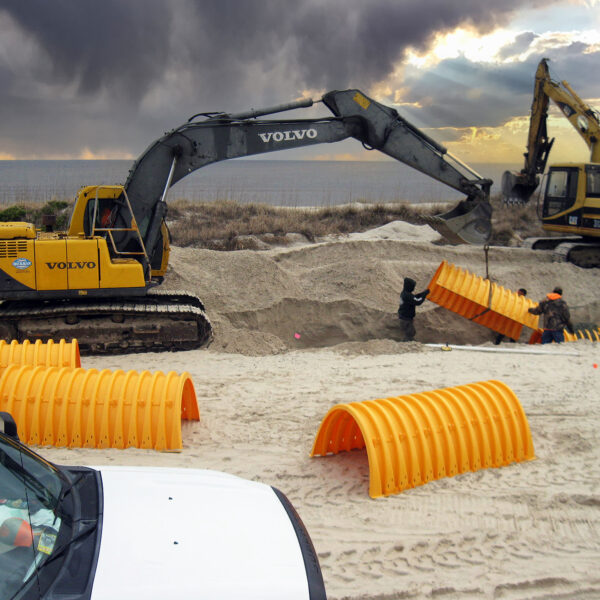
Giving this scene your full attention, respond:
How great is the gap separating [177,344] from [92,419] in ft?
14.1

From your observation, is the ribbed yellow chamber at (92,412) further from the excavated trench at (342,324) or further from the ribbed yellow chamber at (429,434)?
the excavated trench at (342,324)

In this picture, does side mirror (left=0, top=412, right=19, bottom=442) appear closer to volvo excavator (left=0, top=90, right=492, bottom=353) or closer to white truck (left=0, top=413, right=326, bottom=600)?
white truck (left=0, top=413, right=326, bottom=600)

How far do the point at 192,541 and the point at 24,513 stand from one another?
32.3 inches

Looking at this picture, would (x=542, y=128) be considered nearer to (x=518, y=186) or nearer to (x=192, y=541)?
(x=518, y=186)

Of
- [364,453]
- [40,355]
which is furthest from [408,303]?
[40,355]

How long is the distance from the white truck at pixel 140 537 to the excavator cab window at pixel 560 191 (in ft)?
55.1

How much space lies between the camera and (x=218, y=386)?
845 cm

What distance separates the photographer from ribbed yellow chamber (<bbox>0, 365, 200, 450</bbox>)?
6.52 metres

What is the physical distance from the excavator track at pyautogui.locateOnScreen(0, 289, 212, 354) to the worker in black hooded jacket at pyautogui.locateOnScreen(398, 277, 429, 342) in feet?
13.8

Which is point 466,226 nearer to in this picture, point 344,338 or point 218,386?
point 344,338

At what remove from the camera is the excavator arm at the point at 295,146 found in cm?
1073

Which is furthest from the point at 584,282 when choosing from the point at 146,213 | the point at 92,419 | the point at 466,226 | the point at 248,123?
the point at 92,419

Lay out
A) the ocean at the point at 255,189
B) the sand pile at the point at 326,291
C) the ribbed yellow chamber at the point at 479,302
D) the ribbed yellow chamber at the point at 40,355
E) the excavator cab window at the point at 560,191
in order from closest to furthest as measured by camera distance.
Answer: the ribbed yellow chamber at the point at 40,355
the ribbed yellow chamber at the point at 479,302
the sand pile at the point at 326,291
the excavator cab window at the point at 560,191
the ocean at the point at 255,189

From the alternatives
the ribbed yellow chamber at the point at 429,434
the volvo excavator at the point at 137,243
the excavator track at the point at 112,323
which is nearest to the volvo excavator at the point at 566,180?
the volvo excavator at the point at 137,243
